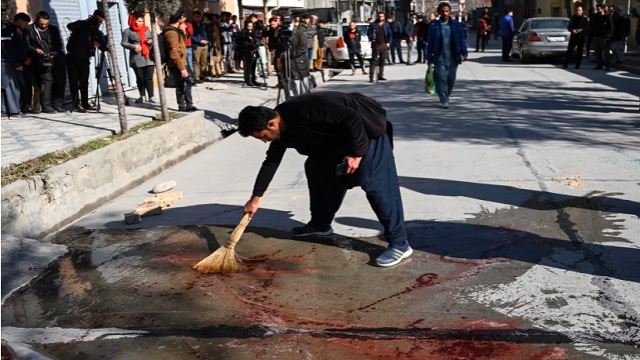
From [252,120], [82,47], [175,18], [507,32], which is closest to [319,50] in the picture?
[507,32]

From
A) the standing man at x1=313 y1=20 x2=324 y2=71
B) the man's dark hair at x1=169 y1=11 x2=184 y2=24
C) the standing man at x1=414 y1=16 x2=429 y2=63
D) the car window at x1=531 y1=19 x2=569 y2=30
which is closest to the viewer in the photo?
the man's dark hair at x1=169 y1=11 x2=184 y2=24

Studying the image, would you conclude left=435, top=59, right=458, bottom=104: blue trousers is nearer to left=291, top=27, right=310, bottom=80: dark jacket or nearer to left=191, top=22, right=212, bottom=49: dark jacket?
left=291, top=27, right=310, bottom=80: dark jacket

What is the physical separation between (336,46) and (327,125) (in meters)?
21.6

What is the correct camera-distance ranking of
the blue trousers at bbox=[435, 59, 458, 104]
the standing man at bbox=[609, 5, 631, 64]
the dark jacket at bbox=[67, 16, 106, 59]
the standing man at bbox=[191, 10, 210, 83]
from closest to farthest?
the dark jacket at bbox=[67, 16, 106, 59] < the blue trousers at bbox=[435, 59, 458, 104] < the standing man at bbox=[191, 10, 210, 83] < the standing man at bbox=[609, 5, 631, 64]

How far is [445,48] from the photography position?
12.8 m

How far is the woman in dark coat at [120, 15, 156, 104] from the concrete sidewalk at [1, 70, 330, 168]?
0.42 m

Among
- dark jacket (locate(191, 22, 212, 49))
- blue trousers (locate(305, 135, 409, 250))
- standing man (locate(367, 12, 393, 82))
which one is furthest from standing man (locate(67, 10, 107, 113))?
standing man (locate(367, 12, 393, 82))

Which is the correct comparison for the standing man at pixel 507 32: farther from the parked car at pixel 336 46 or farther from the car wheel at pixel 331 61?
the car wheel at pixel 331 61

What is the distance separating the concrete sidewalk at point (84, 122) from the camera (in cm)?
868

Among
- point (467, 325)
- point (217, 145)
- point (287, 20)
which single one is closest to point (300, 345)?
point (467, 325)

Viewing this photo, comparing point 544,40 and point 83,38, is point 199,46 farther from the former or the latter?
point 544,40

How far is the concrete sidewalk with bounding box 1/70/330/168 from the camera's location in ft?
28.5

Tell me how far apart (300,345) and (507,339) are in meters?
1.12

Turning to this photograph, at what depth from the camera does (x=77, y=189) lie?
24.0 feet
